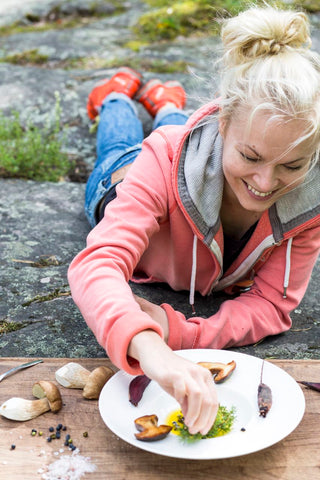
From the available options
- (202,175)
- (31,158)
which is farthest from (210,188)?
(31,158)

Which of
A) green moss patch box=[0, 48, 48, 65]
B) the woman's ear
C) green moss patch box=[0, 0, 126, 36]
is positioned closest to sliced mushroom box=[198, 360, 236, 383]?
the woman's ear

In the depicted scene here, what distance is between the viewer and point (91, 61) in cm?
505

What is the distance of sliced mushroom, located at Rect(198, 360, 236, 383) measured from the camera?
1.70 metres

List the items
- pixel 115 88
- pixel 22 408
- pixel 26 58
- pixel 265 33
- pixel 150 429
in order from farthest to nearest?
pixel 26 58 → pixel 115 88 → pixel 265 33 → pixel 22 408 → pixel 150 429

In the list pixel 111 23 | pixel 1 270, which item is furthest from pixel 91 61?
pixel 1 270

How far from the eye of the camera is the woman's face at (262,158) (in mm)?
1699

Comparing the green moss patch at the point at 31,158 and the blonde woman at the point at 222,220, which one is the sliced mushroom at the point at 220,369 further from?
the green moss patch at the point at 31,158

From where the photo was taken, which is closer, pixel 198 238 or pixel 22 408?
pixel 22 408

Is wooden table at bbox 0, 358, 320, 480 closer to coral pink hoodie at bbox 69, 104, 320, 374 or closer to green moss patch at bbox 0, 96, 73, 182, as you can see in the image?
coral pink hoodie at bbox 69, 104, 320, 374

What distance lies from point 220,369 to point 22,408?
55 centimetres

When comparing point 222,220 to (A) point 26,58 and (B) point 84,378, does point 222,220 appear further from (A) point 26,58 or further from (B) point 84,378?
(A) point 26,58

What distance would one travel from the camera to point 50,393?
166 cm

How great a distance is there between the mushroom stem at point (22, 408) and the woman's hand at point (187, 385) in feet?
1.23

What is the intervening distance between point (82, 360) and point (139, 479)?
54cm
